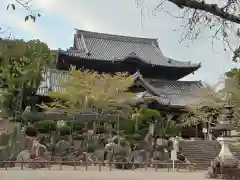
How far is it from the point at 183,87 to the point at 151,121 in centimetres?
1207

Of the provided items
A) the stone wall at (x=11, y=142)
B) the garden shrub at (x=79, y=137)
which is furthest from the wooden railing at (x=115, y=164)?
the garden shrub at (x=79, y=137)

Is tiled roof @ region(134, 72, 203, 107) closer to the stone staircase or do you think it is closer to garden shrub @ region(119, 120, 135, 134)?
garden shrub @ region(119, 120, 135, 134)

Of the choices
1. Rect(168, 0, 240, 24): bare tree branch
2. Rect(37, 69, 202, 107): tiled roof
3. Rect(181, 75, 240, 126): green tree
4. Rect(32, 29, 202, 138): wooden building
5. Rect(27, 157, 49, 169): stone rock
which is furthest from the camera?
Rect(32, 29, 202, 138): wooden building

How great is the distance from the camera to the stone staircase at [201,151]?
26933mm

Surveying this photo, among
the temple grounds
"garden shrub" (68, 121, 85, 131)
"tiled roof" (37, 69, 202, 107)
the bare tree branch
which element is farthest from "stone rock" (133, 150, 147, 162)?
the bare tree branch

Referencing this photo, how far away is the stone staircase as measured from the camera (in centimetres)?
2693

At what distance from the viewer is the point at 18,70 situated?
31812mm

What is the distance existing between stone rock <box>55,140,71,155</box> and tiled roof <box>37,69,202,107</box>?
33.3ft

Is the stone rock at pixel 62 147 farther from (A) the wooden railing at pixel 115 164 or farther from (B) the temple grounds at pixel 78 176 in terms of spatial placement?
(B) the temple grounds at pixel 78 176

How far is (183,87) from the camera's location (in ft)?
146

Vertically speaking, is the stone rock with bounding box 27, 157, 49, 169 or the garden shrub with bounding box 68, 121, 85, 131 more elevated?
the garden shrub with bounding box 68, 121, 85, 131

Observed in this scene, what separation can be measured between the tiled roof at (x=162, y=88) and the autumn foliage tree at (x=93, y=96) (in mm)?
3277

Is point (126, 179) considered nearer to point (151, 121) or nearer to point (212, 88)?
point (151, 121)

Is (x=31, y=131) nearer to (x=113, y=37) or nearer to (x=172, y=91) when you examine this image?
(x=172, y=91)
